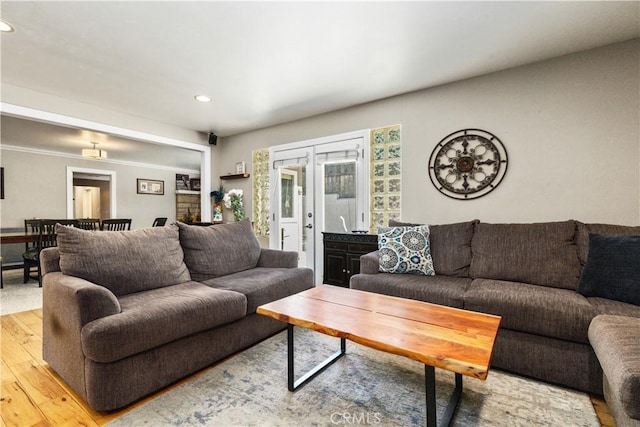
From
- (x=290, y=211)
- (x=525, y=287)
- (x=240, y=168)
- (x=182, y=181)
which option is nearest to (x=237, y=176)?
(x=240, y=168)

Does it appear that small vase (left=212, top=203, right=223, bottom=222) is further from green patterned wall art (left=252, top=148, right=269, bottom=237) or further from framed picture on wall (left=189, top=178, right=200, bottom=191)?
framed picture on wall (left=189, top=178, right=200, bottom=191)

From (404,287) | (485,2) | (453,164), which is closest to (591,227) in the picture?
(453,164)

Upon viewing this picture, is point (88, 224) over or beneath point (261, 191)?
beneath

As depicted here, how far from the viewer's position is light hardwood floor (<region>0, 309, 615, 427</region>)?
4.75 ft

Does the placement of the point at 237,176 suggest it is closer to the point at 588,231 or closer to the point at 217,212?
the point at 217,212

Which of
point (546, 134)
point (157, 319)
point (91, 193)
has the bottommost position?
point (157, 319)

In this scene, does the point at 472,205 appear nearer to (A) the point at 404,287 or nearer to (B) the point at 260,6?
(A) the point at 404,287

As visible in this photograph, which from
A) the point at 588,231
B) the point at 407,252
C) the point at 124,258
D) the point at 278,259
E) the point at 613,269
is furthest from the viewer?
the point at 278,259

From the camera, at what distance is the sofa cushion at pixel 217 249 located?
253 cm

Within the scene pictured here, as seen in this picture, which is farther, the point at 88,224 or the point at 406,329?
the point at 88,224

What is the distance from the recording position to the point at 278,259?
9.71 feet

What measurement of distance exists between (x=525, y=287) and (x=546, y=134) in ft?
4.90

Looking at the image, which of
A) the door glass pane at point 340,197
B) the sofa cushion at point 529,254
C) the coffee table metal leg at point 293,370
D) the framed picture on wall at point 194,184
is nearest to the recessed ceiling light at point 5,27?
the coffee table metal leg at point 293,370

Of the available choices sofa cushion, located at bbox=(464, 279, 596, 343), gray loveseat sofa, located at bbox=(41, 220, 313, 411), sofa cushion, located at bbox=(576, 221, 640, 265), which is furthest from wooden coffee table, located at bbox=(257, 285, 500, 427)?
sofa cushion, located at bbox=(576, 221, 640, 265)
